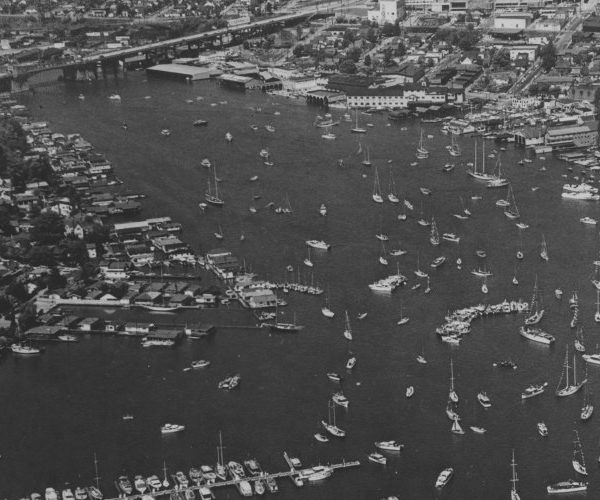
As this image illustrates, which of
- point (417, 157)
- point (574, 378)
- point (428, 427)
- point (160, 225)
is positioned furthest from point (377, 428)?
point (417, 157)

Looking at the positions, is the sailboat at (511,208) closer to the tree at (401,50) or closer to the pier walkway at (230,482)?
the pier walkway at (230,482)

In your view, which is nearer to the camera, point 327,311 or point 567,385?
point 567,385

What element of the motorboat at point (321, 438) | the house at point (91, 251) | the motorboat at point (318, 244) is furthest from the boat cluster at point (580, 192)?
the motorboat at point (321, 438)

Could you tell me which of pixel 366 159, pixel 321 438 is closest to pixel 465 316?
pixel 321 438

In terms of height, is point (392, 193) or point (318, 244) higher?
point (318, 244)

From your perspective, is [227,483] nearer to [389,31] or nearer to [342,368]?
[342,368]

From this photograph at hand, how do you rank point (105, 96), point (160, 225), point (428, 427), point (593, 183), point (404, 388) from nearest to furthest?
point (428, 427), point (404, 388), point (160, 225), point (593, 183), point (105, 96)

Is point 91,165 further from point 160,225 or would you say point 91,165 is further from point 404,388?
point 404,388
